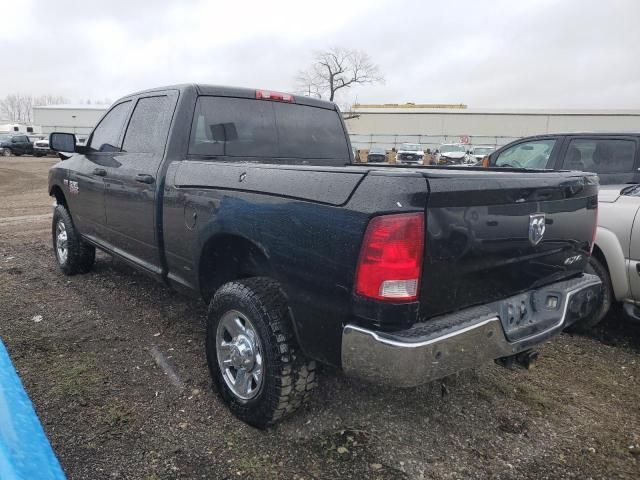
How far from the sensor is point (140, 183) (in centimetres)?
358

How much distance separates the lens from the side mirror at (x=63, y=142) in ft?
15.2

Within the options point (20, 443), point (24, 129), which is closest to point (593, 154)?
point (20, 443)

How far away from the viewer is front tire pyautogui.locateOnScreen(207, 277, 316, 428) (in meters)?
2.44

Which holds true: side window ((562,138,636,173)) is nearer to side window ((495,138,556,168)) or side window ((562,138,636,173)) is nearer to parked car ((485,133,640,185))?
parked car ((485,133,640,185))

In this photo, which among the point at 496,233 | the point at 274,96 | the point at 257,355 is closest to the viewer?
the point at 496,233

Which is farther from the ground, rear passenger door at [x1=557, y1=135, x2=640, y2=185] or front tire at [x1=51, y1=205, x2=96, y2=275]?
rear passenger door at [x1=557, y1=135, x2=640, y2=185]

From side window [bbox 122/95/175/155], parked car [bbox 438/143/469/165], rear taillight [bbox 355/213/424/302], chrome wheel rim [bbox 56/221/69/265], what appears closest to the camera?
rear taillight [bbox 355/213/424/302]

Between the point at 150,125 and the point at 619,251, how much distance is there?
375 cm

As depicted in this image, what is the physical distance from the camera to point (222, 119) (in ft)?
11.6

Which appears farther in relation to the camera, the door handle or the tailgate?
the door handle

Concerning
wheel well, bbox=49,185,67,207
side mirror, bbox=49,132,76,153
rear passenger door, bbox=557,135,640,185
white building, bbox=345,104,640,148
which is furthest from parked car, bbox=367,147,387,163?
side mirror, bbox=49,132,76,153

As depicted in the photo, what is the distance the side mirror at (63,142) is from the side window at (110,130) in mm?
171

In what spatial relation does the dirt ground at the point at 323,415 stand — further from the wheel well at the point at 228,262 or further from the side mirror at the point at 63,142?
the side mirror at the point at 63,142

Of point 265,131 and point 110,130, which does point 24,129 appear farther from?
point 265,131
